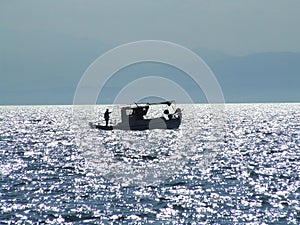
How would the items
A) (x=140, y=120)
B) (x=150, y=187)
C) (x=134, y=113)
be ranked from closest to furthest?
(x=150, y=187)
(x=134, y=113)
(x=140, y=120)

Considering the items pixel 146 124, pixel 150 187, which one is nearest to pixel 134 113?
pixel 146 124

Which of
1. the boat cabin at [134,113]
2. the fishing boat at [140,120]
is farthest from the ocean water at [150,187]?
the fishing boat at [140,120]

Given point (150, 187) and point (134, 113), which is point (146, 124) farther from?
point (150, 187)

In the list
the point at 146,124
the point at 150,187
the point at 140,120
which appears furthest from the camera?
the point at 146,124

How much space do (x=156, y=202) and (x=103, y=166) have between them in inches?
741

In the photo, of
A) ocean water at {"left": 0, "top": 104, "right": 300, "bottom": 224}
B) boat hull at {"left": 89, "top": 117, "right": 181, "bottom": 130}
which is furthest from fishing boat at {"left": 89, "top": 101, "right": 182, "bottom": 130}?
ocean water at {"left": 0, "top": 104, "right": 300, "bottom": 224}

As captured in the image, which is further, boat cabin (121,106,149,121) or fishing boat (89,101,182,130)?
fishing boat (89,101,182,130)

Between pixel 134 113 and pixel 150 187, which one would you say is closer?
pixel 150 187

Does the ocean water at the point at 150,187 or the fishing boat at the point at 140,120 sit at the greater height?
the fishing boat at the point at 140,120

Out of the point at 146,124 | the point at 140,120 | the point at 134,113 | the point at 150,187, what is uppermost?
the point at 134,113

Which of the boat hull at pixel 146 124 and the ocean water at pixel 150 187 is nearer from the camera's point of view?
the ocean water at pixel 150 187

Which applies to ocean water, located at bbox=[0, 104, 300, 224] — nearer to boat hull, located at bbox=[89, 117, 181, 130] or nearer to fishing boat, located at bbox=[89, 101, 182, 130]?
fishing boat, located at bbox=[89, 101, 182, 130]

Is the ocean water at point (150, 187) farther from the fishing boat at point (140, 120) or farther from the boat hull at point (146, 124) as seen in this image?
the boat hull at point (146, 124)

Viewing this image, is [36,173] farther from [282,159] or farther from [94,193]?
[282,159]
